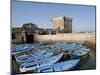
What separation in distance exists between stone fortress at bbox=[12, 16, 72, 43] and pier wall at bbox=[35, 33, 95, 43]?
4 centimetres

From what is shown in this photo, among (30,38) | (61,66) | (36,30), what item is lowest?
(61,66)

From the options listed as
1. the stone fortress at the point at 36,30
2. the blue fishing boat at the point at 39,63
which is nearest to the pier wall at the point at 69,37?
the stone fortress at the point at 36,30

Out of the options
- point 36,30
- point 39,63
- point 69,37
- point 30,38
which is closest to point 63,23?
point 69,37

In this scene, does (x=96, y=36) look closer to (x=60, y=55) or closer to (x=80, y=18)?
(x=80, y=18)

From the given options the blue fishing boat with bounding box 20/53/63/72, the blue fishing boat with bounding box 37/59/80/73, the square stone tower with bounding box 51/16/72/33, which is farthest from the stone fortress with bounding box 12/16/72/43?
the blue fishing boat with bounding box 37/59/80/73

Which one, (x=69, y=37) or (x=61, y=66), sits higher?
(x=69, y=37)

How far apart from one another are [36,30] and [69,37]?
46 cm

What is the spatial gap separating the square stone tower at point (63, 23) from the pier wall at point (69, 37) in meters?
0.07

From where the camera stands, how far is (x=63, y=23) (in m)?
2.62

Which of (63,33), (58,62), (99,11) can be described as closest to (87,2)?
(99,11)

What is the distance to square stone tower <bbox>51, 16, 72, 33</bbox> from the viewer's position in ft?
8.46

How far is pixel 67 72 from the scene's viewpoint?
262 centimetres

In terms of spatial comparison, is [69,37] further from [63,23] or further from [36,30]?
[36,30]

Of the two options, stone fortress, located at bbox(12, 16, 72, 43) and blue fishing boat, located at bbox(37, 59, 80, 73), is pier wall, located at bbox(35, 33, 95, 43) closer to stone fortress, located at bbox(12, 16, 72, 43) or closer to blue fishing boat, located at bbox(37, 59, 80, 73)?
stone fortress, located at bbox(12, 16, 72, 43)
